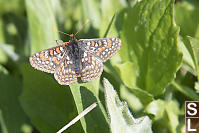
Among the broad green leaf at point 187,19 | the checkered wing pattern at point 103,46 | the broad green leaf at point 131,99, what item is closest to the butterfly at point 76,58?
the checkered wing pattern at point 103,46

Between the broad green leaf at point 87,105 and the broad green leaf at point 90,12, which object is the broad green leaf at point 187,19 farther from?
the broad green leaf at point 87,105

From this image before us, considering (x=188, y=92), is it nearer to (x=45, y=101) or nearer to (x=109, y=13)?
(x=109, y=13)

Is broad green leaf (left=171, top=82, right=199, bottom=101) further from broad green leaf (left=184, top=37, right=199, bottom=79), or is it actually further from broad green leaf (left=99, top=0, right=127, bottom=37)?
broad green leaf (left=99, top=0, right=127, bottom=37)

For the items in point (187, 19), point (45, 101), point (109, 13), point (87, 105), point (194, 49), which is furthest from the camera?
point (187, 19)

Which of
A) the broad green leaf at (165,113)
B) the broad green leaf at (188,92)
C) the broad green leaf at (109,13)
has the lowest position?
the broad green leaf at (165,113)

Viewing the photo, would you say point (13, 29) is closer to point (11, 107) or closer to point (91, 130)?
point (11, 107)

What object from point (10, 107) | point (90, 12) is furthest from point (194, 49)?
point (10, 107)
